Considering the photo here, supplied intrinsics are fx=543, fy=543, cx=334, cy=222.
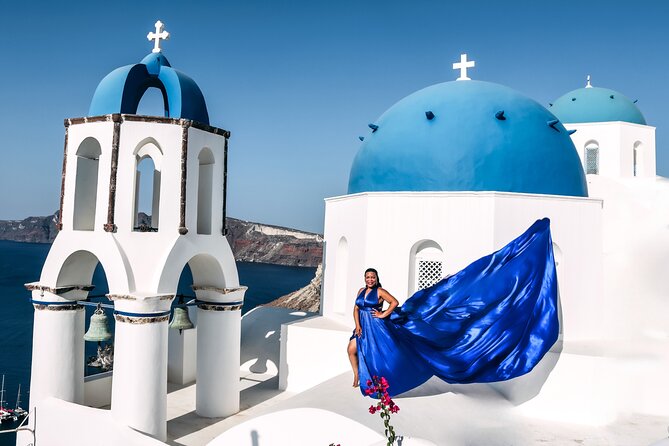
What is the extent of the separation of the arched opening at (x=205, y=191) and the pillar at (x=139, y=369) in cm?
205

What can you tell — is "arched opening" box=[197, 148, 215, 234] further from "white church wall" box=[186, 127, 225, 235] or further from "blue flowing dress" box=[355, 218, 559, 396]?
"blue flowing dress" box=[355, 218, 559, 396]

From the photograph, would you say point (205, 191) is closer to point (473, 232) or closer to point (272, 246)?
point (473, 232)

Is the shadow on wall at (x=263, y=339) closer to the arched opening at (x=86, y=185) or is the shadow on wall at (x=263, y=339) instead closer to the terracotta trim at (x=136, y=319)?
the terracotta trim at (x=136, y=319)

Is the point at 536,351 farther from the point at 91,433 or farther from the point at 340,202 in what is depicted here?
the point at 91,433

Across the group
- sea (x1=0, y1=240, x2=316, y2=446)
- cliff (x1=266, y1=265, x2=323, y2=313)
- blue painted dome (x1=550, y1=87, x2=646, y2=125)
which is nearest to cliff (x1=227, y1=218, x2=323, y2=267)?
sea (x1=0, y1=240, x2=316, y2=446)

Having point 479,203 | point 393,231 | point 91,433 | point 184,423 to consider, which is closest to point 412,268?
point 393,231

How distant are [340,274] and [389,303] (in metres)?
4.34

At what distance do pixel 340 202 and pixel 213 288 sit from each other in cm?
344

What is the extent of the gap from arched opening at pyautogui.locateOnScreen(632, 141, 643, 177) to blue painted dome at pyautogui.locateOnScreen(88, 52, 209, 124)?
1420 cm

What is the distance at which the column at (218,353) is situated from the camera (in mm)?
9555

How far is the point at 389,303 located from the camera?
7527mm

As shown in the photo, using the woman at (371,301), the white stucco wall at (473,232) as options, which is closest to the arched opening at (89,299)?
the woman at (371,301)

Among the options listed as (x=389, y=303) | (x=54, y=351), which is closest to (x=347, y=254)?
(x=389, y=303)

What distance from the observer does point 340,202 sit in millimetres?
11734
